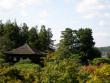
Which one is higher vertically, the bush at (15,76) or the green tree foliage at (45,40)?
the green tree foliage at (45,40)

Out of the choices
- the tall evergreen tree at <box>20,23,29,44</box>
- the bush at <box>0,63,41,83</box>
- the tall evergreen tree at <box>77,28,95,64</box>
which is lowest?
the bush at <box>0,63,41,83</box>

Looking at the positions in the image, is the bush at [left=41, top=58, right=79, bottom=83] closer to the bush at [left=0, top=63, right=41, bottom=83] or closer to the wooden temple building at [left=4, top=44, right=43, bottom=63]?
the bush at [left=0, top=63, right=41, bottom=83]

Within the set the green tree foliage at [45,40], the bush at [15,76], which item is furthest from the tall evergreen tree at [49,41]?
the bush at [15,76]

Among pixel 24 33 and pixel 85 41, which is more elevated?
pixel 24 33

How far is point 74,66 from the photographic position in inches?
909

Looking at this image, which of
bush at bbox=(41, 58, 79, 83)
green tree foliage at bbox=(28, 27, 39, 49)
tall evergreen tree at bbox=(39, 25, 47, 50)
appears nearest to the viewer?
bush at bbox=(41, 58, 79, 83)

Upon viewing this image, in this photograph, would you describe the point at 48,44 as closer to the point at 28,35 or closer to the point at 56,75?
the point at 28,35

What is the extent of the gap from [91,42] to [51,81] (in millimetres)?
65610

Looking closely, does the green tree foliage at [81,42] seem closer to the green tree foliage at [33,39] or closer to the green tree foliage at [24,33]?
the green tree foliage at [33,39]

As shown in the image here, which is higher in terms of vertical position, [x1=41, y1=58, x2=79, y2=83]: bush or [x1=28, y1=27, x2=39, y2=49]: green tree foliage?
[x1=28, y1=27, x2=39, y2=49]: green tree foliage

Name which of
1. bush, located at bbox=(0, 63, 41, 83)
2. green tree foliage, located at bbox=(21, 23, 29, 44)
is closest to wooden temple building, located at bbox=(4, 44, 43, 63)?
green tree foliage, located at bbox=(21, 23, 29, 44)

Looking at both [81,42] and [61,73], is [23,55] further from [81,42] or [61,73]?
[61,73]

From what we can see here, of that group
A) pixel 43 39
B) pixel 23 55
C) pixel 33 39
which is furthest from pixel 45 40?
pixel 23 55

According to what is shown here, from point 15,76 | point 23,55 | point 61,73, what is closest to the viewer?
point 61,73
